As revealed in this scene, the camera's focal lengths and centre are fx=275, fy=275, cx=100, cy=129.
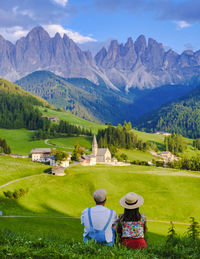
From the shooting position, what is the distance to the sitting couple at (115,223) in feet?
42.5

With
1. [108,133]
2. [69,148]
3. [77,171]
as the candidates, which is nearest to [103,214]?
[77,171]

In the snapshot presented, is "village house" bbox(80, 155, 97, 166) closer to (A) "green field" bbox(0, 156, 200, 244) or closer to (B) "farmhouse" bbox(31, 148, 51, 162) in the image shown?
(B) "farmhouse" bbox(31, 148, 51, 162)

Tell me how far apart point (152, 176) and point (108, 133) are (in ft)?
328

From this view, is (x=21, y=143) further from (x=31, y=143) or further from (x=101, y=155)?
(x=101, y=155)

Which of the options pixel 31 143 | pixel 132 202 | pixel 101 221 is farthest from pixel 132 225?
pixel 31 143

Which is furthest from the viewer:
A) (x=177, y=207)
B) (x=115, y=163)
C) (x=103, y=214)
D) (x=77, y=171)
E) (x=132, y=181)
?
(x=115, y=163)

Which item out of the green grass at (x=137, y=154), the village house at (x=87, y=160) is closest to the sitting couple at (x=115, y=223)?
the village house at (x=87, y=160)

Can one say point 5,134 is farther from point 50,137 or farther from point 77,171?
point 77,171

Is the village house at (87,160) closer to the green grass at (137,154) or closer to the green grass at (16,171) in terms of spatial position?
the green grass at (16,171)

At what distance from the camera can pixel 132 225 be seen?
12953 mm

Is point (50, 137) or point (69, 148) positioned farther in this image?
point (50, 137)

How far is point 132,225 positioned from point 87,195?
6459 cm

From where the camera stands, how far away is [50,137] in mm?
195250

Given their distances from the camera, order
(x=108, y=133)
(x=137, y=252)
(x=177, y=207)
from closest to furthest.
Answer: (x=137, y=252)
(x=177, y=207)
(x=108, y=133)
